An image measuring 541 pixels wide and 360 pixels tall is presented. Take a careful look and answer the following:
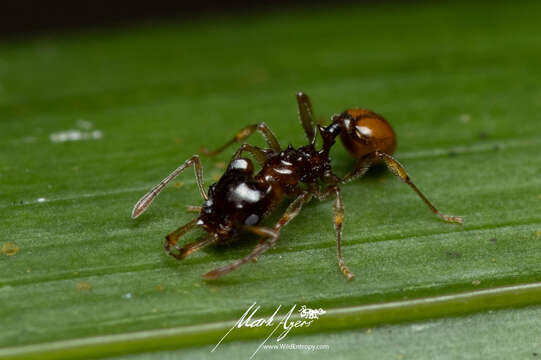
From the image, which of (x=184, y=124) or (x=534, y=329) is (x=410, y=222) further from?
(x=184, y=124)

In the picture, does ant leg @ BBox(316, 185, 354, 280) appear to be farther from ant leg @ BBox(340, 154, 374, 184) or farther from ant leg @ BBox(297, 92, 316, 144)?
ant leg @ BBox(297, 92, 316, 144)

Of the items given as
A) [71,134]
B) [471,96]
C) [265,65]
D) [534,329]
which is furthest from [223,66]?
[534,329]

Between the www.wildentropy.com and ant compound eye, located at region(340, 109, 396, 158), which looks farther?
ant compound eye, located at region(340, 109, 396, 158)

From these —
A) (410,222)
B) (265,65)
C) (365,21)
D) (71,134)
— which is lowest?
(410,222)

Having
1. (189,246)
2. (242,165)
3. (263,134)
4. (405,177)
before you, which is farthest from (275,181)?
(405,177)

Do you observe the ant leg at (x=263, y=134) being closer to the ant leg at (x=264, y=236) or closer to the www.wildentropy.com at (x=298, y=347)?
the ant leg at (x=264, y=236)

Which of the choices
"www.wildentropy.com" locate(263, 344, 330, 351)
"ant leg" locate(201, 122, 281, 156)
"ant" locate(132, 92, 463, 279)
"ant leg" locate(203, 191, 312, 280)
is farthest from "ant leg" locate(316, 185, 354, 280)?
"ant leg" locate(201, 122, 281, 156)

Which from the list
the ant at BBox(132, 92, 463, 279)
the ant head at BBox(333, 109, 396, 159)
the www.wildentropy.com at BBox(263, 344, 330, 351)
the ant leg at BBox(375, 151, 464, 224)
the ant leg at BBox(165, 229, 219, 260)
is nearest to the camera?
the www.wildentropy.com at BBox(263, 344, 330, 351)

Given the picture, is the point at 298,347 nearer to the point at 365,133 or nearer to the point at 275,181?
the point at 275,181
